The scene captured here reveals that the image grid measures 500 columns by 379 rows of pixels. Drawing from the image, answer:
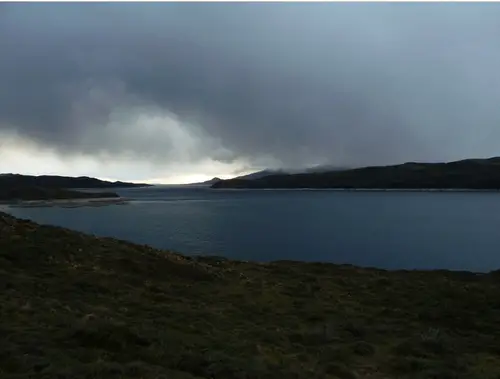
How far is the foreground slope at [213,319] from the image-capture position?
11.6 meters

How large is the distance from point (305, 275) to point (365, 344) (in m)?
16.4

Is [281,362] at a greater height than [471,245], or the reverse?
[281,362]

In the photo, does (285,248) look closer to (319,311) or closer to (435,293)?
(435,293)

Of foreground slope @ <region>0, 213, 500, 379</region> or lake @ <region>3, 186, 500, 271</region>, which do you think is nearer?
foreground slope @ <region>0, 213, 500, 379</region>

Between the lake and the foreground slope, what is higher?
the foreground slope

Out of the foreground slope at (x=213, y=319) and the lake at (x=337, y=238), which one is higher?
the foreground slope at (x=213, y=319)

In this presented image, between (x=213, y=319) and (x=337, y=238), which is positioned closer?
(x=213, y=319)

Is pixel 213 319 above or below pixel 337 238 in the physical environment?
above

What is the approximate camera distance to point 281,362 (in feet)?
40.5

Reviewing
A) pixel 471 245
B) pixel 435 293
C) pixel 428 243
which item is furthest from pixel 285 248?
pixel 435 293

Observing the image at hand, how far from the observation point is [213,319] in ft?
56.4

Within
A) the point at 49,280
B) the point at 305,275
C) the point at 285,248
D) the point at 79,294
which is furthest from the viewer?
the point at 285,248

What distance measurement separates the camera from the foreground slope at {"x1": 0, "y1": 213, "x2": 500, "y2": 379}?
11625mm

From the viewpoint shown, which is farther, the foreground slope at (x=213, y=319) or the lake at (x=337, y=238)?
the lake at (x=337, y=238)
